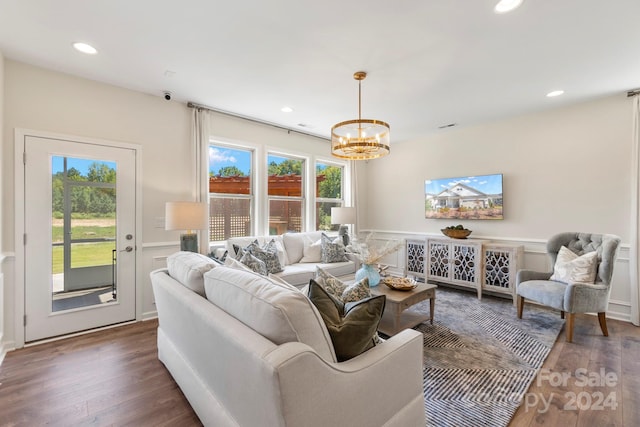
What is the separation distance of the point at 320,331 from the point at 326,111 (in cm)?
339

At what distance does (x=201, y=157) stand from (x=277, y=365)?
3.43m

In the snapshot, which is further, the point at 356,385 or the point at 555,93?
the point at 555,93

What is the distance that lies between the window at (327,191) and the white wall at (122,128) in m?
1.71

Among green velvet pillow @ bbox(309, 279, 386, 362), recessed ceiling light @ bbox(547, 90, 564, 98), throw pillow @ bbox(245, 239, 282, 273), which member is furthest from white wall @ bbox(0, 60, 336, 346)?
recessed ceiling light @ bbox(547, 90, 564, 98)

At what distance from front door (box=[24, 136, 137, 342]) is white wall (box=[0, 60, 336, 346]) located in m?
0.12

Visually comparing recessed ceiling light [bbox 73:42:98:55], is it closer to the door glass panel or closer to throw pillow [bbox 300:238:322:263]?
the door glass panel

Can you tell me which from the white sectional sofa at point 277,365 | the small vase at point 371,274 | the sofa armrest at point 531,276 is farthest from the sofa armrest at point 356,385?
the sofa armrest at point 531,276

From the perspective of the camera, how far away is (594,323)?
3.16 meters

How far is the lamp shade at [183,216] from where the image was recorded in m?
2.96

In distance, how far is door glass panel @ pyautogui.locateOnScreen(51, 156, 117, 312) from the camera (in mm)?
2828

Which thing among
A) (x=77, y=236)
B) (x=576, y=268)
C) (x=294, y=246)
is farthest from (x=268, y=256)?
(x=576, y=268)

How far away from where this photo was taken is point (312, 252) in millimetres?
4285

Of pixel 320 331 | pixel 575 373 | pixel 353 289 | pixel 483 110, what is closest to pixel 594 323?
pixel 575 373

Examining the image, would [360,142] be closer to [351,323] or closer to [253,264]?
[253,264]
